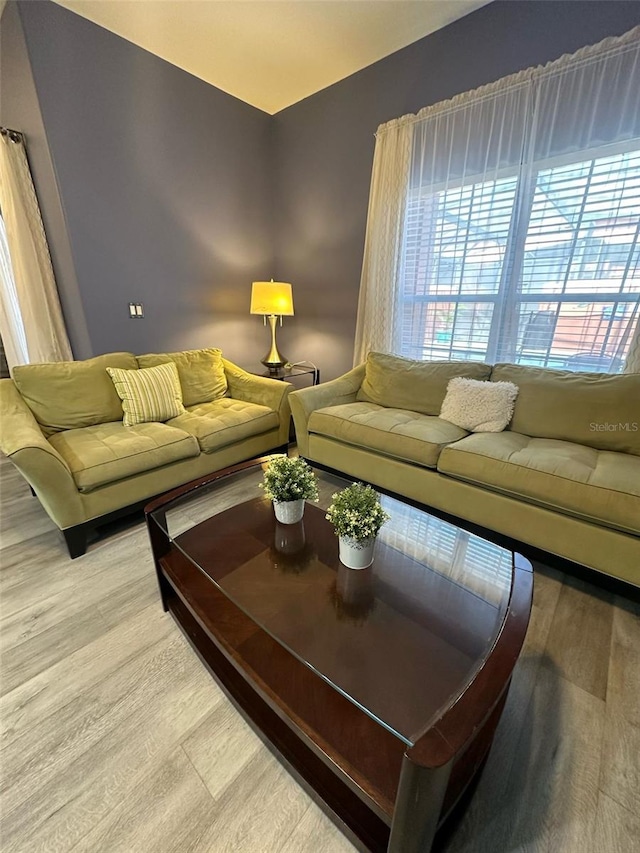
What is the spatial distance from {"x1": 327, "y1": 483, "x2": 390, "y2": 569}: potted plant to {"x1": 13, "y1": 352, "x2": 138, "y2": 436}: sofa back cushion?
6.05 ft

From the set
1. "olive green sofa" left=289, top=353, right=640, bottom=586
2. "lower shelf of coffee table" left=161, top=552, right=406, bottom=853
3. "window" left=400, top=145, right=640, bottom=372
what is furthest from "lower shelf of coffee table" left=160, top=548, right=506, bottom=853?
"window" left=400, top=145, right=640, bottom=372

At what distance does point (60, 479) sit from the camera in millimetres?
1622

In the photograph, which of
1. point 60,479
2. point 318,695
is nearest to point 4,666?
point 60,479

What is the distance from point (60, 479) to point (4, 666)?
72 cm

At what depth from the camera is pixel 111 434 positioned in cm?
209

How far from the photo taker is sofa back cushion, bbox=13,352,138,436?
2.07 m

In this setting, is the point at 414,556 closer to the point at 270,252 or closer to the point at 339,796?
the point at 339,796

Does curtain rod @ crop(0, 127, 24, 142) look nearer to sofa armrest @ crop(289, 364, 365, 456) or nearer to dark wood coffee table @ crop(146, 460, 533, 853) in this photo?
sofa armrest @ crop(289, 364, 365, 456)

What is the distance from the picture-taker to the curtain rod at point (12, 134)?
2406 millimetres

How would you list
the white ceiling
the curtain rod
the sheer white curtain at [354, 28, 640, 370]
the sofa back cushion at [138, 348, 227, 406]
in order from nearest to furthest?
the sheer white curtain at [354, 28, 640, 370]
the white ceiling
the curtain rod
the sofa back cushion at [138, 348, 227, 406]

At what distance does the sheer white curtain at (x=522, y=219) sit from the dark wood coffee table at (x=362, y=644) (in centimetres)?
167

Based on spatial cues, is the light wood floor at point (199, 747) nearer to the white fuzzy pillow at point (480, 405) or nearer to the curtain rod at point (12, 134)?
the white fuzzy pillow at point (480, 405)

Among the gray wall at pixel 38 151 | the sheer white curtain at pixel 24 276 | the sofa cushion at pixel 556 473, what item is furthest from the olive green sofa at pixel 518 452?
the sheer white curtain at pixel 24 276

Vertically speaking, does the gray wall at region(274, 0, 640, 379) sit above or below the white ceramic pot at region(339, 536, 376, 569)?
above
